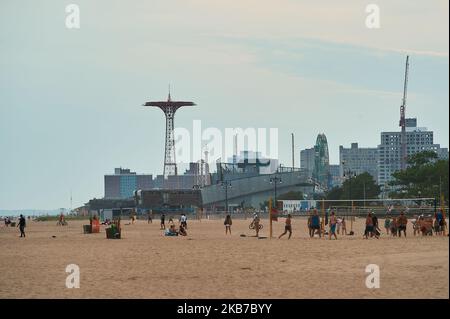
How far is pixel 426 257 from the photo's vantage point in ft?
84.9

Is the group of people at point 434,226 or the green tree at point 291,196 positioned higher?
the green tree at point 291,196

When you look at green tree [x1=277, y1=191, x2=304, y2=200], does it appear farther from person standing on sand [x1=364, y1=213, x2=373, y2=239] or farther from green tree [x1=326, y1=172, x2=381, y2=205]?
person standing on sand [x1=364, y1=213, x2=373, y2=239]

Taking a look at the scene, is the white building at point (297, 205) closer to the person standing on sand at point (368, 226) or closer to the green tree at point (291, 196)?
the green tree at point (291, 196)

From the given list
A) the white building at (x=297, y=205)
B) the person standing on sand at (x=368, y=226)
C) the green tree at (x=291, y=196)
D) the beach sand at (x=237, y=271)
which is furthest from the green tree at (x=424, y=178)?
the beach sand at (x=237, y=271)

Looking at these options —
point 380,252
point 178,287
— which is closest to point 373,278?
point 178,287

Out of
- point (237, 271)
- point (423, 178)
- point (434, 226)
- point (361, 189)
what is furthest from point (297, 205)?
point (237, 271)

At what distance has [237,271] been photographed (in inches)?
944

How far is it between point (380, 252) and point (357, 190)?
116396 mm

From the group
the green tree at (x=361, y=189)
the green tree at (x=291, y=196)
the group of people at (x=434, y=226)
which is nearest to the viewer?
the group of people at (x=434, y=226)

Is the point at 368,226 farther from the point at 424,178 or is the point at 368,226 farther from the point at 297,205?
the point at 297,205

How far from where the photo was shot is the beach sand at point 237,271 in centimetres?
1945

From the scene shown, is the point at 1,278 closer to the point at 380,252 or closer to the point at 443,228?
the point at 380,252

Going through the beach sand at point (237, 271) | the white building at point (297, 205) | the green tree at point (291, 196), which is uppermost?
the green tree at point (291, 196)

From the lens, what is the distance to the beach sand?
63.8 feet
